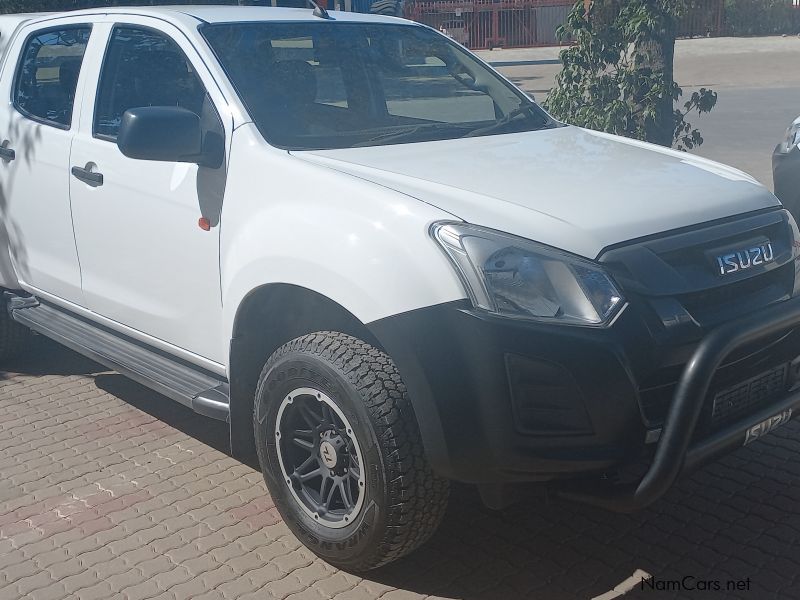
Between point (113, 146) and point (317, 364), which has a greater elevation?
point (113, 146)

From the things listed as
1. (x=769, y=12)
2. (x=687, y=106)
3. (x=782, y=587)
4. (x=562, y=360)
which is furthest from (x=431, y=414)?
(x=769, y=12)

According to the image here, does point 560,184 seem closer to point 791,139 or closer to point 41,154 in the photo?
point 41,154

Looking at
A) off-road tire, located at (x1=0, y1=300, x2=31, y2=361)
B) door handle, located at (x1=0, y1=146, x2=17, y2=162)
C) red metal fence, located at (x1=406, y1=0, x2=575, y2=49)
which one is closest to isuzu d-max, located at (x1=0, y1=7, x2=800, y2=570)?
door handle, located at (x1=0, y1=146, x2=17, y2=162)

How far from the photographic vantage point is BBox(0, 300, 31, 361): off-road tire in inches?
222

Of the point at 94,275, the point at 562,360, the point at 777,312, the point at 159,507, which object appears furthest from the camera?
the point at 94,275

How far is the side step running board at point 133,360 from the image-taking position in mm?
3814

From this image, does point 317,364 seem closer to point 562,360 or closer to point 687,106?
point 562,360

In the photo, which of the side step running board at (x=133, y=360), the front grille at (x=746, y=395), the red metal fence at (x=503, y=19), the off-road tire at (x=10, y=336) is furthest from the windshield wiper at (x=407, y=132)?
the red metal fence at (x=503, y=19)

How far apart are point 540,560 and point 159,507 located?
1609 mm

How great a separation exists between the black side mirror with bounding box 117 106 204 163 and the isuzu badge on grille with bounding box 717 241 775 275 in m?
1.97

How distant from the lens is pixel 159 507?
13.4ft

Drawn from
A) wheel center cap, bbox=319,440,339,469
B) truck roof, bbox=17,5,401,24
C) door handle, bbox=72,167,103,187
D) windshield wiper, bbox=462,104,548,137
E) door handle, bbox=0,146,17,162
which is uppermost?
truck roof, bbox=17,5,401,24

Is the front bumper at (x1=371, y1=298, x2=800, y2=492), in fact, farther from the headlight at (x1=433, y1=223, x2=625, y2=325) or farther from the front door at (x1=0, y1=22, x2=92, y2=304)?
the front door at (x1=0, y1=22, x2=92, y2=304)

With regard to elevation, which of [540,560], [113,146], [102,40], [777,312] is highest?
[102,40]
